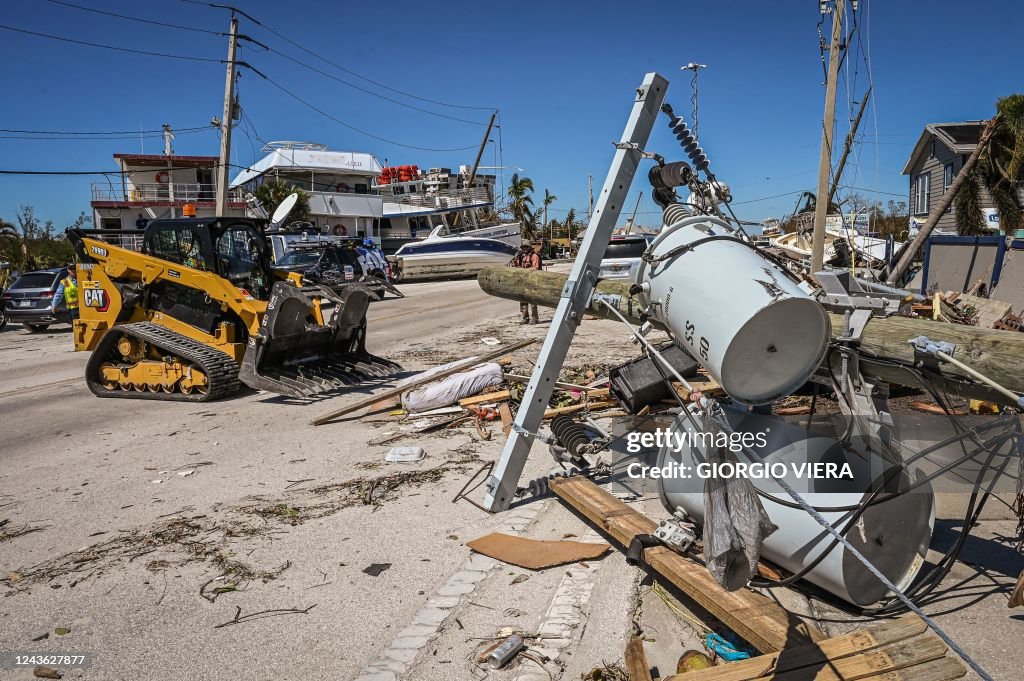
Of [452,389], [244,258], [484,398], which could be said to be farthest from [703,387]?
[244,258]

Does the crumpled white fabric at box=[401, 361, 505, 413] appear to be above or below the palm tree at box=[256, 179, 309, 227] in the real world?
below

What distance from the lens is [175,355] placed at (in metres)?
10.3

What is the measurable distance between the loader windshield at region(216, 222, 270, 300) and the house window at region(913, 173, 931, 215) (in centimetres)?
3497

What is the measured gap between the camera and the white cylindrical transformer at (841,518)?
397 cm

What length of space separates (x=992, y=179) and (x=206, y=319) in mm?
21928

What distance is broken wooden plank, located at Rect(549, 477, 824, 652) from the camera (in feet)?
11.8

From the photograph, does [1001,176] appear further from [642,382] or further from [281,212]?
[281,212]

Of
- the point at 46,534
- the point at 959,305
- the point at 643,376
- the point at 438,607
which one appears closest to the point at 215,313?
the point at 46,534

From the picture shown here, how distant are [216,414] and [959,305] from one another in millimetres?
13070

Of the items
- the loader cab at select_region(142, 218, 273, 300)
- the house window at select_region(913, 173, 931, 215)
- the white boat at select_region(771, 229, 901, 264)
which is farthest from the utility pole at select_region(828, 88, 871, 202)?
the house window at select_region(913, 173, 931, 215)

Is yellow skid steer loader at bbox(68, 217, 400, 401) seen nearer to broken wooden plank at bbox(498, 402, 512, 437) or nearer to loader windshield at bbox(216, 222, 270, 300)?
loader windshield at bbox(216, 222, 270, 300)

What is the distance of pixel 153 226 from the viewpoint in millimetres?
11016

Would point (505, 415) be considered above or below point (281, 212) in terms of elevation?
below

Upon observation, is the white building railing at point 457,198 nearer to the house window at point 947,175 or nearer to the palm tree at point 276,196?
the palm tree at point 276,196
